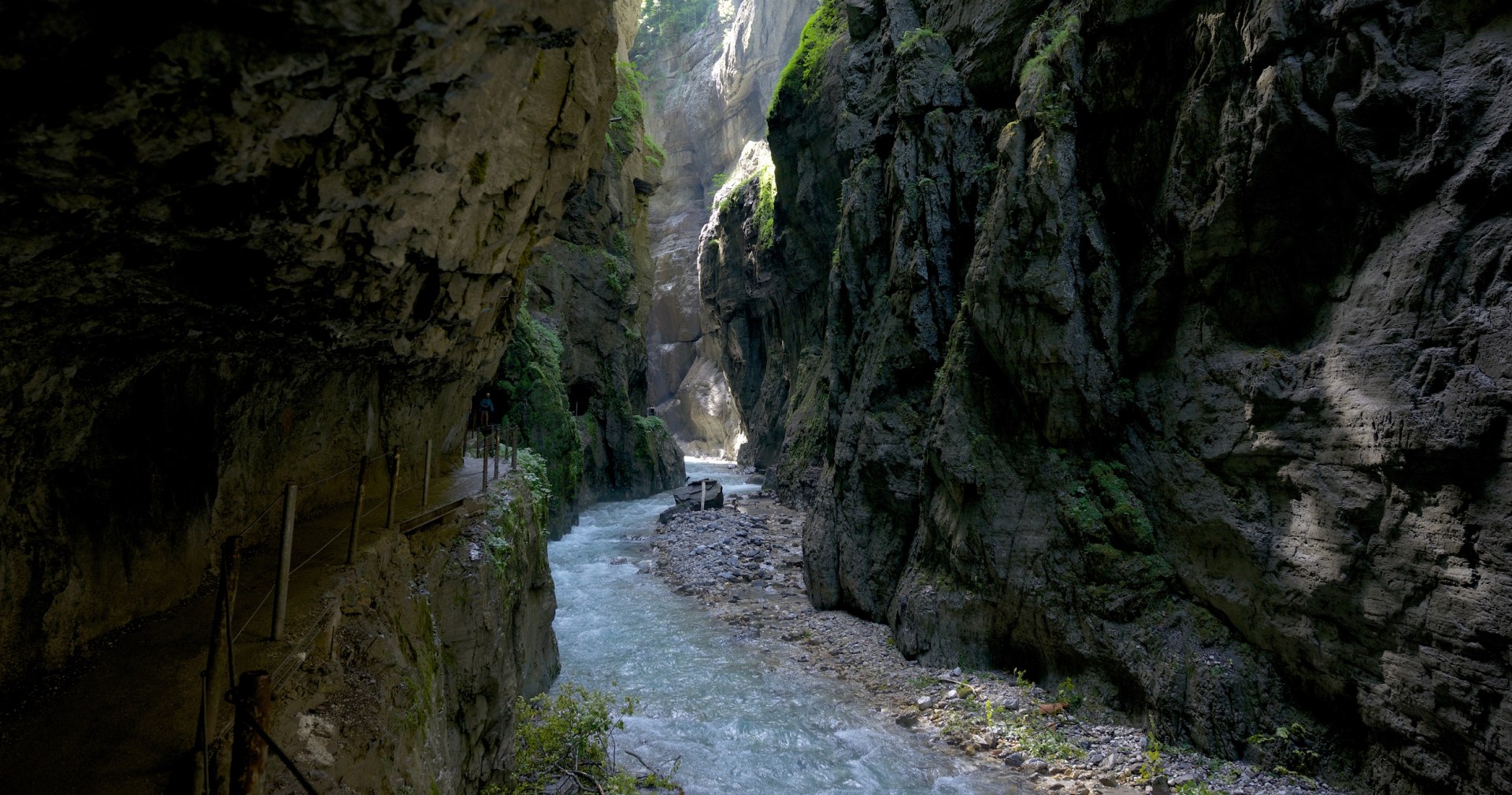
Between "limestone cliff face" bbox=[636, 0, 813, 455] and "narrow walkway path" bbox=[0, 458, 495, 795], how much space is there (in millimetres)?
44941

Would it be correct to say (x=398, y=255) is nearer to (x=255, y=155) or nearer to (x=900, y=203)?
(x=255, y=155)

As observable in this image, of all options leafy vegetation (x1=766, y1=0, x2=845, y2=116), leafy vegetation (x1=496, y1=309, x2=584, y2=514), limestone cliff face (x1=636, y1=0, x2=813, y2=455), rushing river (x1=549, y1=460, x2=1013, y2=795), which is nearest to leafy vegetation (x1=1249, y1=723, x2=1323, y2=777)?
rushing river (x1=549, y1=460, x2=1013, y2=795)

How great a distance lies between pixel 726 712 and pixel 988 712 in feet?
12.0

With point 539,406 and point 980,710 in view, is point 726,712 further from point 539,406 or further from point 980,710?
point 539,406

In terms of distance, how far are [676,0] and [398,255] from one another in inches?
2607

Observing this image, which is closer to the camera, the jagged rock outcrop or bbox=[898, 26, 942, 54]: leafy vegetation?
bbox=[898, 26, 942, 54]: leafy vegetation

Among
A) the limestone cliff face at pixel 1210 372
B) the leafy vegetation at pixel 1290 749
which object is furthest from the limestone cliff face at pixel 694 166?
the leafy vegetation at pixel 1290 749

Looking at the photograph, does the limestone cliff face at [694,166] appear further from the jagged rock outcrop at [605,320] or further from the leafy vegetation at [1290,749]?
the leafy vegetation at [1290,749]

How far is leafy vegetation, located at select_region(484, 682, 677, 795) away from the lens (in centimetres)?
734

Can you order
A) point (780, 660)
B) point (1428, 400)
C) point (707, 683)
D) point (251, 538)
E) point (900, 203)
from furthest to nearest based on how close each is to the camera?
1. point (900, 203)
2. point (780, 660)
3. point (707, 683)
4. point (251, 538)
5. point (1428, 400)

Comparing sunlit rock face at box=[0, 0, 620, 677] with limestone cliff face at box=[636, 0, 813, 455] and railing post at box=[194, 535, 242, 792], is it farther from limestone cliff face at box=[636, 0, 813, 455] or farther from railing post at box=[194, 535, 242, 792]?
limestone cliff face at box=[636, 0, 813, 455]

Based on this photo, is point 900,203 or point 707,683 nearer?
point 707,683

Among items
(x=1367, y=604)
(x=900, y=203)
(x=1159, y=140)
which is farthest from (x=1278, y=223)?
(x=900, y=203)

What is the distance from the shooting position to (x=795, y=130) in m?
26.8
